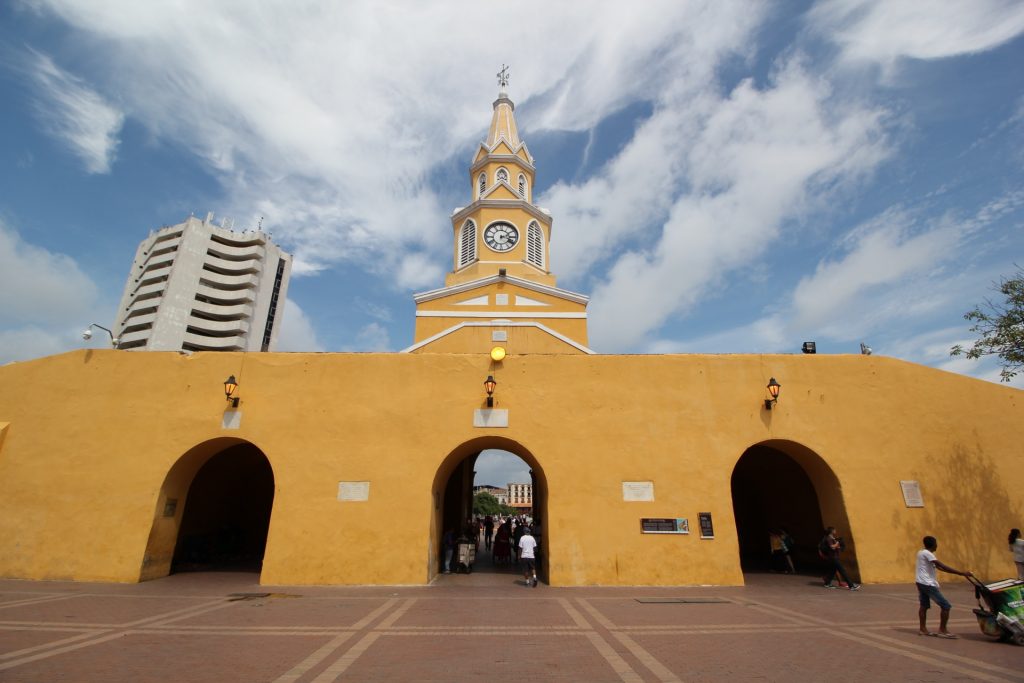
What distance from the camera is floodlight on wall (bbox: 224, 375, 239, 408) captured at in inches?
429

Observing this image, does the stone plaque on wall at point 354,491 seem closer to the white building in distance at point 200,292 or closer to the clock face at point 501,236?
the clock face at point 501,236

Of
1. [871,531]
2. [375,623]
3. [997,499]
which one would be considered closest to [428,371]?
[375,623]

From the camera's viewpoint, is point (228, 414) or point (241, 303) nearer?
point (228, 414)

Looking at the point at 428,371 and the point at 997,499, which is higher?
the point at 428,371

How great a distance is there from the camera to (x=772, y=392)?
11.2 meters

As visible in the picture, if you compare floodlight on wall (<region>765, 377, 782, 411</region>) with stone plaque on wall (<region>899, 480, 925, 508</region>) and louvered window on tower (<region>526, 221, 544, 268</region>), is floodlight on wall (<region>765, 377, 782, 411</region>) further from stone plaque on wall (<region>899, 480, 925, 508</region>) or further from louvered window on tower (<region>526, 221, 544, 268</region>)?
louvered window on tower (<region>526, 221, 544, 268</region>)

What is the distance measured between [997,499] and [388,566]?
1375cm

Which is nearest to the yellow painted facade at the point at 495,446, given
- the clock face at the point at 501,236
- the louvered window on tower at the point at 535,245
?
the clock face at the point at 501,236

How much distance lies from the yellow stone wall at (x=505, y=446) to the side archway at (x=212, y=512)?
13 centimetres

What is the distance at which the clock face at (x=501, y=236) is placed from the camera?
83.6 feet

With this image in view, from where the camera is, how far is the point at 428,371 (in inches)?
453

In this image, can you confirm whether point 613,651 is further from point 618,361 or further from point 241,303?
point 241,303

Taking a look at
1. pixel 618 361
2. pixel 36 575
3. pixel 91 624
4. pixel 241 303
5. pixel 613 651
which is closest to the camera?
pixel 613 651

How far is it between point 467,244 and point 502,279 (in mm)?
5154
